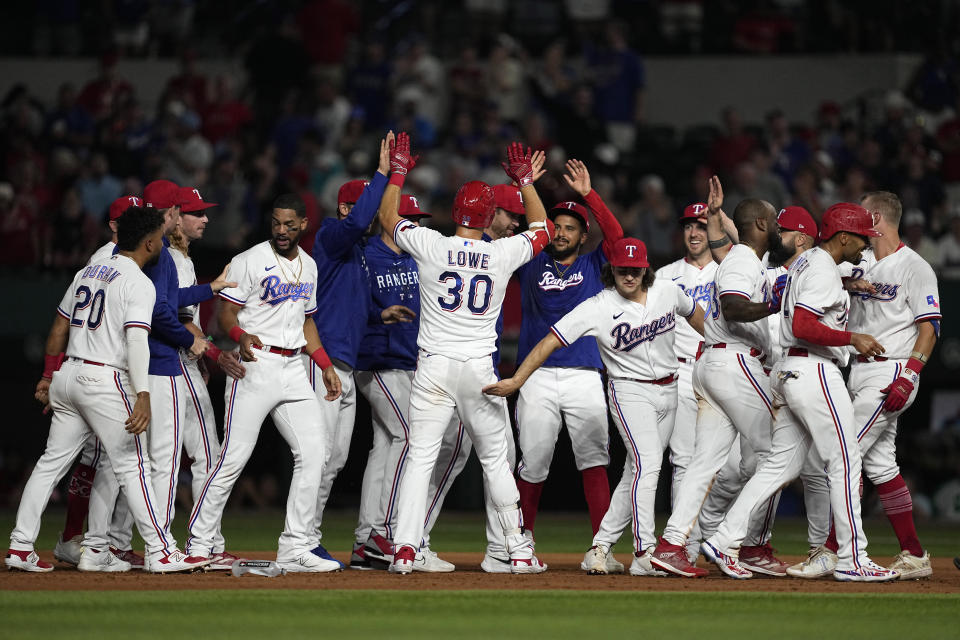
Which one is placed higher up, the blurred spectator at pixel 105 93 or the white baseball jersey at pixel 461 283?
the blurred spectator at pixel 105 93

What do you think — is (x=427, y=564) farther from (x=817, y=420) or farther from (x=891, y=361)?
(x=891, y=361)

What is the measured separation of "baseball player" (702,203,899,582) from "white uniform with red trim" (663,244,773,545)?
18 centimetres

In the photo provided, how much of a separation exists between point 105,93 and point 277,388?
34.4 feet

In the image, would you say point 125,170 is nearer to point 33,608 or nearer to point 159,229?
point 159,229

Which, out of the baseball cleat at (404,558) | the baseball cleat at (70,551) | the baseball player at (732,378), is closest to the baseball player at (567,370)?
the baseball player at (732,378)

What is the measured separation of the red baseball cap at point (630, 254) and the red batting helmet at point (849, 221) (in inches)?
40.1

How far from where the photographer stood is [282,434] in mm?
7570

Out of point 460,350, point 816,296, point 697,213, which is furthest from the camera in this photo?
point 697,213

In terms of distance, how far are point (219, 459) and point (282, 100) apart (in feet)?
33.9

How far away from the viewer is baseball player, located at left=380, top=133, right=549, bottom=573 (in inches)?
299

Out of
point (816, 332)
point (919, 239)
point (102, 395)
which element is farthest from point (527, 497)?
point (919, 239)

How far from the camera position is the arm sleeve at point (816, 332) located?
23.9ft

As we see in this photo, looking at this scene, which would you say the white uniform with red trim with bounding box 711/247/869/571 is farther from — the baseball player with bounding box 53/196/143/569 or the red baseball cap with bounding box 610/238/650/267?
the baseball player with bounding box 53/196/143/569

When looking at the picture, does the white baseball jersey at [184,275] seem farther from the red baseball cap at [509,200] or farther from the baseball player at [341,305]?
the red baseball cap at [509,200]
